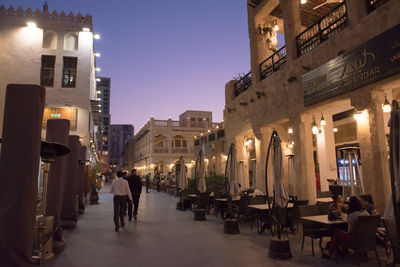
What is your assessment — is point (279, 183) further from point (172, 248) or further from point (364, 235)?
point (172, 248)

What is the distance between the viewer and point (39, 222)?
17.1 feet

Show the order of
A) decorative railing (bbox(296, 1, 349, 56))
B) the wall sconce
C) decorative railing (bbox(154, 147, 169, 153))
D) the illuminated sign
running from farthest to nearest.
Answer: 1. decorative railing (bbox(154, 147, 169, 153))
2. the illuminated sign
3. the wall sconce
4. decorative railing (bbox(296, 1, 349, 56))

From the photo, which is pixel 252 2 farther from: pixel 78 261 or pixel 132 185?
pixel 78 261

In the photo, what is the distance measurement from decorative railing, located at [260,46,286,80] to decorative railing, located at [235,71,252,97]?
5.11ft

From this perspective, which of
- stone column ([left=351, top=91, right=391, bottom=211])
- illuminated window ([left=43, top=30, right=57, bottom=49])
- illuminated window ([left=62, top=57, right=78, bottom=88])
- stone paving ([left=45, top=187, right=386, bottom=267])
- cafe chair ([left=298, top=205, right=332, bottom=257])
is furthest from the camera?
illuminated window ([left=43, top=30, right=57, bottom=49])

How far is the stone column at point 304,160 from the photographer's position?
411 inches

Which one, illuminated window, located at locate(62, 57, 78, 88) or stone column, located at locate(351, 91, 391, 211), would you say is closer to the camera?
stone column, located at locate(351, 91, 391, 211)

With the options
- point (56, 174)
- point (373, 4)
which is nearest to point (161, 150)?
point (56, 174)

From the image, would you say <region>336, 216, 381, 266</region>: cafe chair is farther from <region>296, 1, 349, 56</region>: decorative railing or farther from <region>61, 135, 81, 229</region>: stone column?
<region>61, 135, 81, 229</region>: stone column

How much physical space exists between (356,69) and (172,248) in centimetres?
673

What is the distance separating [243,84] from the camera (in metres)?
16.2

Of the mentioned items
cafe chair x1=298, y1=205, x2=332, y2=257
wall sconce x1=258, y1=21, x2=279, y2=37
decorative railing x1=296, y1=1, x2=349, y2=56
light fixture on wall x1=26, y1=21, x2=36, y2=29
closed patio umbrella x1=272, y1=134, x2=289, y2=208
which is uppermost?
light fixture on wall x1=26, y1=21, x2=36, y2=29

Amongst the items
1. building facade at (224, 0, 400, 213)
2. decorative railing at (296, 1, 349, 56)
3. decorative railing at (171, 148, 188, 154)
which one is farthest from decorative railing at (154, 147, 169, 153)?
decorative railing at (296, 1, 349, 56)

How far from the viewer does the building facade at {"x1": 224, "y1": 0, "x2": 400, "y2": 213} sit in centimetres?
748
